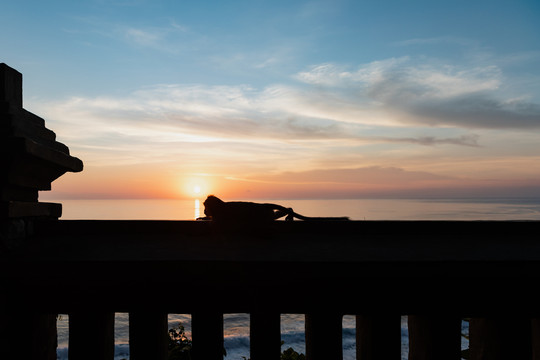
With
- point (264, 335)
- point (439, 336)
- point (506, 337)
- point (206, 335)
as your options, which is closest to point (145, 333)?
point (206, 335)

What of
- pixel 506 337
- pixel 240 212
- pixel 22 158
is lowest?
pixel 506 337

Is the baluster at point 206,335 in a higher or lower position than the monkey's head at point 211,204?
lower

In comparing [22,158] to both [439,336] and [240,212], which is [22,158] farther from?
[439,336]

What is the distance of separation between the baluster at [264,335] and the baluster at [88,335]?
2.47ft

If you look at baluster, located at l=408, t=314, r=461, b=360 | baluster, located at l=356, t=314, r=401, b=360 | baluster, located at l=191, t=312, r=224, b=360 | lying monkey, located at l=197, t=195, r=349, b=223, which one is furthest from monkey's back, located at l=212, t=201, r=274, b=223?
baluster, located at l=408, t=314, r=461, b=360

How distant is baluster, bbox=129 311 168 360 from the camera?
1.90m

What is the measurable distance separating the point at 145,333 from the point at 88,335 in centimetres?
31

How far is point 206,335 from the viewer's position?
1.90 meters

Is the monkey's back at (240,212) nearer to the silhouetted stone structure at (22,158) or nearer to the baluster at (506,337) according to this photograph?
the silhouetted stone structure at (22,158)

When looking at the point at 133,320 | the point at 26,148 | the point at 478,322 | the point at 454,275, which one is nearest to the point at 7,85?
the point at 26,148

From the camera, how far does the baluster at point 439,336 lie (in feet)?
6.19

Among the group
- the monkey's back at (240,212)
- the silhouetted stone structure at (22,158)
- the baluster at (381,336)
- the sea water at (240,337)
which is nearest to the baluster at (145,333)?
the monkey's back at (240,212)

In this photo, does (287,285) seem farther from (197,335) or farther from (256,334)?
(197,335)

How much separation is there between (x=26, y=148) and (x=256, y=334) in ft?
4.96
